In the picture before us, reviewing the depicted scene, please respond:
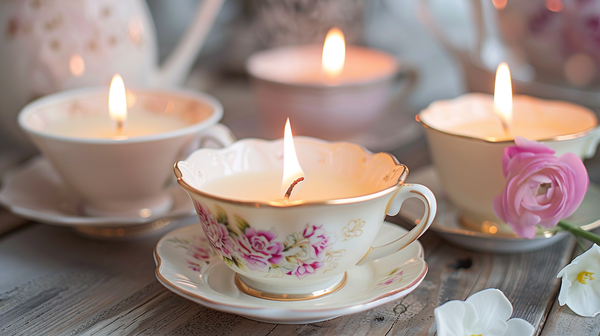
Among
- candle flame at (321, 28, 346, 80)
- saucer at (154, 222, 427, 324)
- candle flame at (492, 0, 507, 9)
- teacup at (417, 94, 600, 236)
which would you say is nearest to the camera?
saucer at (154, 222, 427, 324)

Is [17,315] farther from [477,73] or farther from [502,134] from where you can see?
[477,73]

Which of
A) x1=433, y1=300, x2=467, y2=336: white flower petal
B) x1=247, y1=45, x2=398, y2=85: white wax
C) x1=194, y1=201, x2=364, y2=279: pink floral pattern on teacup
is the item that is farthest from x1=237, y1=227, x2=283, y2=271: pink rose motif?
x1=247, y1=45, x2=398, y2=85: white wax

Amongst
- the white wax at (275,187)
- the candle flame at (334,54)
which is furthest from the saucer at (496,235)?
the candle flame at (334,54)

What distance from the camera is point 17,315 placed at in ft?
1.45

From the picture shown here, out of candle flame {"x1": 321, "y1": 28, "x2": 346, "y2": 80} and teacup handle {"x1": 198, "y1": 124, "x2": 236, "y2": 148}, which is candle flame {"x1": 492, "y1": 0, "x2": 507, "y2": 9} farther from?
teacup handle {"x1": 198, "y1": 124, "x2": 236, "y2": 148}

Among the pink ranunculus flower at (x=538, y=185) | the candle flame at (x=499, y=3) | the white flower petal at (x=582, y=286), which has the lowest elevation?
the white flower petal at (x=582, y=286)

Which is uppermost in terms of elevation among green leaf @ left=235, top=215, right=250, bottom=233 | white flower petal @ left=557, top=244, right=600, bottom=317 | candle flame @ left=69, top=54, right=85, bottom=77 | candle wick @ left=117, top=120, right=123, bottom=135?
candle flame @ left=69, top=54, right=85, bottom=77

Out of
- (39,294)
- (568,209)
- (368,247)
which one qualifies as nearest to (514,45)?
(568,209)

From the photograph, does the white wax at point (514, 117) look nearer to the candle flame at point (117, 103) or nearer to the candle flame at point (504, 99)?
the candle flame at point (504, 99)

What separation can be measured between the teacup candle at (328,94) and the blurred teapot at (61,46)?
0.60 ft

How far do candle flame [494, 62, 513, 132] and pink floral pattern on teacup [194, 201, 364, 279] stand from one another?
0.82ft

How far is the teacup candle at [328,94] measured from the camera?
0.74 meters

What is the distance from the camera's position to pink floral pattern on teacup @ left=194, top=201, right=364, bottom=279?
40 cm

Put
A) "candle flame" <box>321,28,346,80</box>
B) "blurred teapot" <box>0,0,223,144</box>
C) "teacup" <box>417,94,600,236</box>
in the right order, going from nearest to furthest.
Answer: "teacup" <box>417,94,600,236</box>, "blurred teapot" <box>0,0,223,144</box>, "candle flame" <box>321,28,346,80</box>
